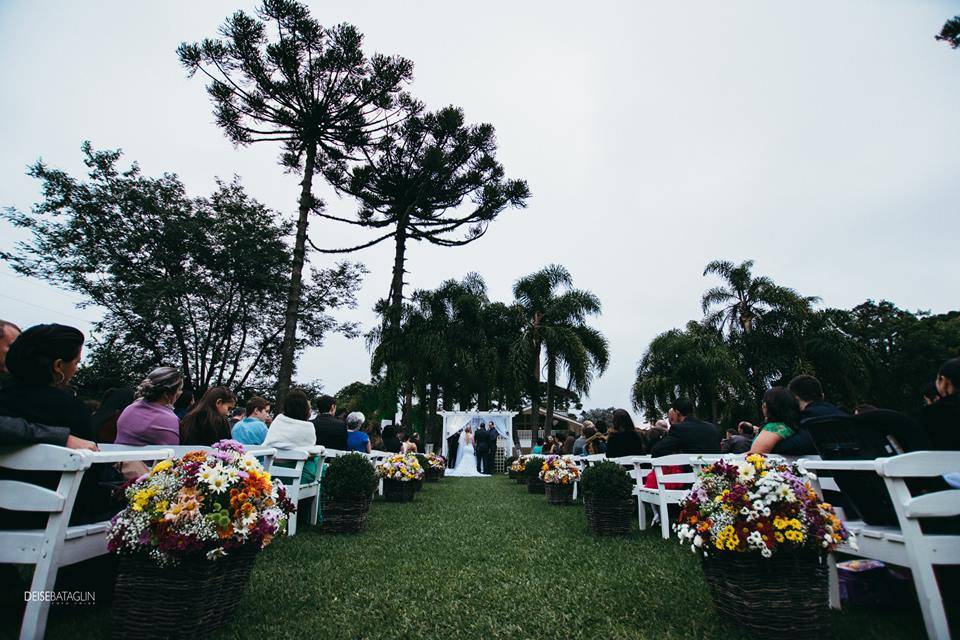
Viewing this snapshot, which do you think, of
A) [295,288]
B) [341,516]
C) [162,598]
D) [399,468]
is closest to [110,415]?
[341,516]

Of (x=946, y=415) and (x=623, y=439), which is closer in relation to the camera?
(x=946, y=415)

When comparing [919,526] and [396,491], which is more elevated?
[919,526]

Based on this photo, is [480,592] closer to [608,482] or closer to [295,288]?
[608,482]

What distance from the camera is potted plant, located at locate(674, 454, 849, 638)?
2.22 meters

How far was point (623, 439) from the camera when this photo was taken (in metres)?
6.75

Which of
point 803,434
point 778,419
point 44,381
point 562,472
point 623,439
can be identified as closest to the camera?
point 44,381

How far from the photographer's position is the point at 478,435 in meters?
18.0

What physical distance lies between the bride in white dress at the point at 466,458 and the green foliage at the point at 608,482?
44.6 feet

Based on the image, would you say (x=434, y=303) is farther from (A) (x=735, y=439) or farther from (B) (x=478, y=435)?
(A) (x=735, y=439)

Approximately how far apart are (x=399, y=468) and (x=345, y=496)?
3.15 metres

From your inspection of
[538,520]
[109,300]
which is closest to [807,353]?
[538,520]

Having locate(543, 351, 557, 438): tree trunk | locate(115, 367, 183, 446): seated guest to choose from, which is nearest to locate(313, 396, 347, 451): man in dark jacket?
locate(115, 367, 183, 446): seated guest

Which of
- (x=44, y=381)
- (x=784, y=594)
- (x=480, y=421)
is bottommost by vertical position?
(x=784, y=594)

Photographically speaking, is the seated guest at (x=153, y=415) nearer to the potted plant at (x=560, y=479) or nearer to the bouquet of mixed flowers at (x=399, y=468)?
the bouquet of mixed flowers at (x=399, y=468)
